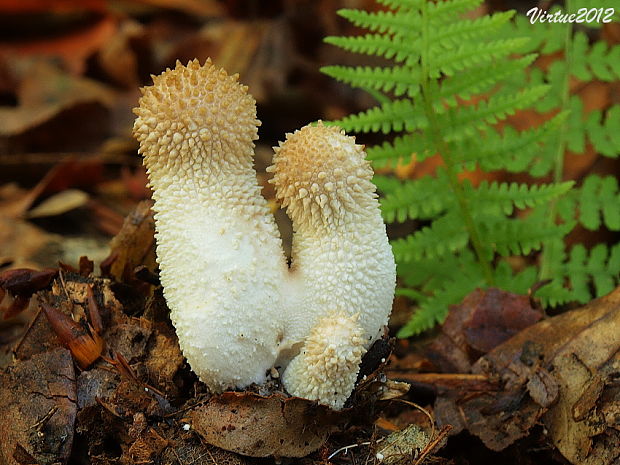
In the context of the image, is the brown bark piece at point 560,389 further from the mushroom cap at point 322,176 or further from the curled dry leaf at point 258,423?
the mushroom cap at point 322,176

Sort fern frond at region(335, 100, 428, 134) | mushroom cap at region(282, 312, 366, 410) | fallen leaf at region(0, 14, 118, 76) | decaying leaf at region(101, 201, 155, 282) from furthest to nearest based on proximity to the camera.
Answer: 1. fallen leaf at region(0, 14, 118, 76)
2. fern frond at region(335, 100, 428, 134)
3. decaying leaf at region(101, 201, 155, 282)
4. mushroom cap at region(282, 312, 366, 410)

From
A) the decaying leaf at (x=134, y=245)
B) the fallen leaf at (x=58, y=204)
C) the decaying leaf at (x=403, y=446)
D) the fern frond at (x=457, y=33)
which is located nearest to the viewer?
the decaying leaf at (x=403, y=446)

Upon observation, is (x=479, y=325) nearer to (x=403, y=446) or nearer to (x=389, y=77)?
(x=403, y=446)

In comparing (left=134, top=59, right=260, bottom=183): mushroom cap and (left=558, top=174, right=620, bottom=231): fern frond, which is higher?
(left=134, top=59, right=260, bottom=183): mushroom cap

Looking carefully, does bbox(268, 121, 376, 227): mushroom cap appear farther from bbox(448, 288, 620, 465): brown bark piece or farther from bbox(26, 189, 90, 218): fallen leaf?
bbox(26, 189, 90, 218): fallen leaf

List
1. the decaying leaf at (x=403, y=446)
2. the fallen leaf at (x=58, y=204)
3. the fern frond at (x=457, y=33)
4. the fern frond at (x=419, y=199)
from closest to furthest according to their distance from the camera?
1. the decaying leaf at (x=403, y=446)
2. the fern frond at (x=457, y=33)
3. the fern frond at (x=419, y=199)
4. the fallen leaf at (x=58, y=204)

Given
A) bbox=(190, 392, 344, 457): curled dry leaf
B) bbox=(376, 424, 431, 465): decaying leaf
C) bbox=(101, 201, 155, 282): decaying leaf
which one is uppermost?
bbox=(101, 201, 155, 282): decaying leaf

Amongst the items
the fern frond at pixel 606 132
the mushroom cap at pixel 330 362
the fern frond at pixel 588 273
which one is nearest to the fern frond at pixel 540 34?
the fern frond at pixel 606 132

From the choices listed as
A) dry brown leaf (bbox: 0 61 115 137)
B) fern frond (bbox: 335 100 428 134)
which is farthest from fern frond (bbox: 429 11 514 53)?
dry brown leaf (bbox: 0 61 115 137)

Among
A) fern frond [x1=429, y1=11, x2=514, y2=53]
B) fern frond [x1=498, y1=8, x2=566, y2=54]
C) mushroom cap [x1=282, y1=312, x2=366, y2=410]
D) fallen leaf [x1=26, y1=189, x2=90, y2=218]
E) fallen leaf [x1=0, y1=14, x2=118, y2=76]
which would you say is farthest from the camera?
fallen leaf [x1=0, y1=14, x2=118, y2=76]
